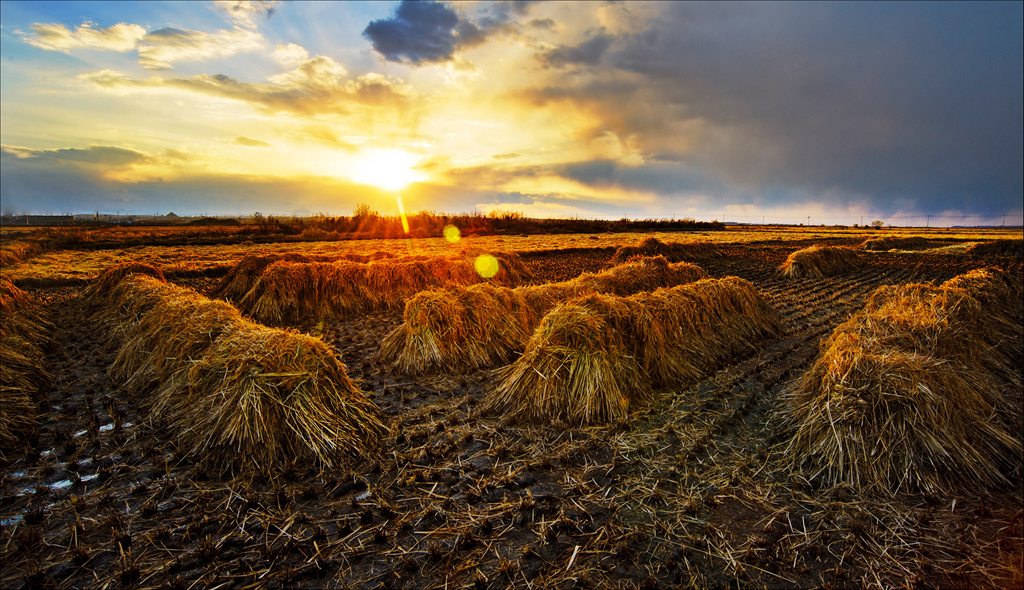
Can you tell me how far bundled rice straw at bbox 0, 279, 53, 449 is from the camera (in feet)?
14.3

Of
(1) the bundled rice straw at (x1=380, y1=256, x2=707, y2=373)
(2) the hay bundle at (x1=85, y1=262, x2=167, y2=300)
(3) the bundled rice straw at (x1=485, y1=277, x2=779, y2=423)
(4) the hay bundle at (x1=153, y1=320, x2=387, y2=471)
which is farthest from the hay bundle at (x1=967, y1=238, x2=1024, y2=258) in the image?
(2) the hay bundle at (x1=85, y1=262, x2=167, y2=300)

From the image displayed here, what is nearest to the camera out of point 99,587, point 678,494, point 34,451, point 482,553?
point 99,587

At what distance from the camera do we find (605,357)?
5.19 metres

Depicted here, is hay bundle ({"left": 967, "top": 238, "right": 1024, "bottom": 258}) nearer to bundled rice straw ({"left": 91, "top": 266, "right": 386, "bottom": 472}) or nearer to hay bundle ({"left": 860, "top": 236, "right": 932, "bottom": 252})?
hay bundle ({"left": 860, "top": 236, "right": 932, "bottom": 252})

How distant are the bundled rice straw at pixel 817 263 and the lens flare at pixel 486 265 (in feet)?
43.0

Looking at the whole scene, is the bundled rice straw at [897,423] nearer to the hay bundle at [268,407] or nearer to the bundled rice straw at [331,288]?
the hay bundle at [268,407]

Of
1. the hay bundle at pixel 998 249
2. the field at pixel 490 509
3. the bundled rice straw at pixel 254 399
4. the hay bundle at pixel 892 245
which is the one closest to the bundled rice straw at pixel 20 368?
the field at pixel 490 509

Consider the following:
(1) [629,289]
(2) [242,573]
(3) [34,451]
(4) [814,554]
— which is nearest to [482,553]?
(2) [242,573]

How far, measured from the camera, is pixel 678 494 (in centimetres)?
359

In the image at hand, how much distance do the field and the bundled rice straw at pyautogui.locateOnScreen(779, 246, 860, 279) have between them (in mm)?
13858

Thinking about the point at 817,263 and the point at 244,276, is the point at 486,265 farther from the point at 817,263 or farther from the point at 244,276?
the point at 817,263

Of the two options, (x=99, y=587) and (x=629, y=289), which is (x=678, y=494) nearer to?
(x=99, y=587)

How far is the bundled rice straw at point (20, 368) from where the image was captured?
4367 millimetres

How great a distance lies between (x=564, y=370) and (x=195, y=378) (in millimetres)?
4205
